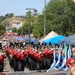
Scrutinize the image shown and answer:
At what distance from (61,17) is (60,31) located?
2075 mm

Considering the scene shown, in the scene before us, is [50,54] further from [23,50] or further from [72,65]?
[72,65]

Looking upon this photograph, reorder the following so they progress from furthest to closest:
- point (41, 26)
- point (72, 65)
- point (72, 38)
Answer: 1. point (41, 26)
2. point (72, 38)
3. point (72, 65)

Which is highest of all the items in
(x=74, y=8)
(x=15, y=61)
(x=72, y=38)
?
(x=74, y=8)

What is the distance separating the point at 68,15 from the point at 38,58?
1191 inches

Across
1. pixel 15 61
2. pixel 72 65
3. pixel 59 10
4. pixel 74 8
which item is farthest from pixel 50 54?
pixel 59 10

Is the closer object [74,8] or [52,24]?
[74,8]

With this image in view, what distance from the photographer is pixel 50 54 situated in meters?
20.3

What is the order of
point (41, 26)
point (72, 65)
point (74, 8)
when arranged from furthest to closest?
point (41, 26), point (74, 8), point (72, 65)

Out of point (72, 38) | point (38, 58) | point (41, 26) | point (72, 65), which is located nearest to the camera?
point (72, 65)

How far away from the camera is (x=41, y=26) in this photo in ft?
207

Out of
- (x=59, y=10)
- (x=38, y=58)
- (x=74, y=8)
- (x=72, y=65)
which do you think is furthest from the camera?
(x=59, y=10)

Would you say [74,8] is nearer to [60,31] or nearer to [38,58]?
[60,31]

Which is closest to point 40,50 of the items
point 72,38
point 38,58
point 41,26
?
point 38,58

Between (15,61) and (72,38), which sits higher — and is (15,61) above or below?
below
